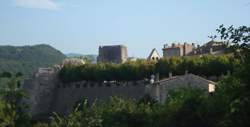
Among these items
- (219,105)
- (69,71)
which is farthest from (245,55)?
(69,71)

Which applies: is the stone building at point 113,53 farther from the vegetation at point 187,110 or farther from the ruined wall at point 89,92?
the vegetation at point 187,110

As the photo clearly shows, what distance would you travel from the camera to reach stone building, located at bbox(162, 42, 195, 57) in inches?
2325

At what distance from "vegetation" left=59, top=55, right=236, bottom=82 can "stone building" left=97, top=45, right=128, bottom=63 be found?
1153 centimetres

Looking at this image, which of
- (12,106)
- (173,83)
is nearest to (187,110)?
(12,106)

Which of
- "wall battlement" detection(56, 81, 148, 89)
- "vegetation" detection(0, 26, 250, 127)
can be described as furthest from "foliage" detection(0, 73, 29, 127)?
"wall battlement" detection(56, 81, 148, 89)

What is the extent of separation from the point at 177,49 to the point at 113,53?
21.1 feet

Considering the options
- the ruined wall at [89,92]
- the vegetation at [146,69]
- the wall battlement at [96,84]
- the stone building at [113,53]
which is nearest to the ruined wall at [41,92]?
the ruined wall at [89,92]

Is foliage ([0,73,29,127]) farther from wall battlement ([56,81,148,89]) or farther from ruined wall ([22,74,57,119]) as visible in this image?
ruined wall ([22,74,57,119])

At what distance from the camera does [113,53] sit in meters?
56.9

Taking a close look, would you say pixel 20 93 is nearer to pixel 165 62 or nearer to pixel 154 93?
pixel 154 93

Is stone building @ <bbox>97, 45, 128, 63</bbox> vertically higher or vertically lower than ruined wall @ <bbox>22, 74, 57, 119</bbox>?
higher

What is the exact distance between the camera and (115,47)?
5612 centimetres

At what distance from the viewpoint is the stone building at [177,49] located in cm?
5906

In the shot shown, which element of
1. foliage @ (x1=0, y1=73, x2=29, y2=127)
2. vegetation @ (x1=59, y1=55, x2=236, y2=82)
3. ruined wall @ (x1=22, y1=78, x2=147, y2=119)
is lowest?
ruined wall @ (x1=22, y1=78, x2=147, y2=119)
